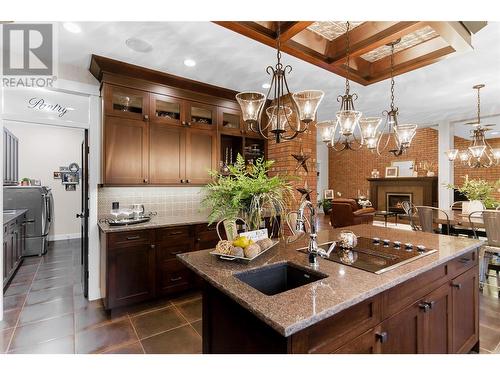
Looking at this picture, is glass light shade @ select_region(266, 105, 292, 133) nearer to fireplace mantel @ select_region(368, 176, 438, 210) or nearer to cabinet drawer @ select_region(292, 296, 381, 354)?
cabinet drawer @ select_region(292, 296, 381, 354)

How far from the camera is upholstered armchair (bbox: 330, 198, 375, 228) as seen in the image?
263 inches

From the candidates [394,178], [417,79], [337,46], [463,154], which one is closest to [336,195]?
[394,178]

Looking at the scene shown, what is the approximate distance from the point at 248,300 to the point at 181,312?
2.06 meters

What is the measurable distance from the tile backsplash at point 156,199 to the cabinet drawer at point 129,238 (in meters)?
0.66

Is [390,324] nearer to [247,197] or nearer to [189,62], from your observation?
[247,197]

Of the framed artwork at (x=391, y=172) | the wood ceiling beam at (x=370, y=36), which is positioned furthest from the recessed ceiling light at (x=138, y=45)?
the framed artwork at (x=391, y=172)

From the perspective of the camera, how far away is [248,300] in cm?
103

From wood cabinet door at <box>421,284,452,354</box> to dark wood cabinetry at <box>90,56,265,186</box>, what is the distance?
2.01m

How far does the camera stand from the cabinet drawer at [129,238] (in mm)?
2623

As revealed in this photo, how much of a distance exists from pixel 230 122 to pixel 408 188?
735cm

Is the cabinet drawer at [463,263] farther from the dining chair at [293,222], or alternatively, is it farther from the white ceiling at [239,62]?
the white ceiling at [239,62]

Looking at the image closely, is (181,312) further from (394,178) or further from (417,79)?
(394,178)

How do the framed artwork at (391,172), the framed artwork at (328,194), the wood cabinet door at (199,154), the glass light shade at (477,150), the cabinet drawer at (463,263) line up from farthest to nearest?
the framed artwork at (328,194), the framed artwork at (391,172), the glass light shade at (477,150), the wood cabinet door at (199,154), the cabinet drawer at (463,263)

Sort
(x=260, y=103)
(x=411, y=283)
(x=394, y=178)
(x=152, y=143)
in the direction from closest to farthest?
1. (x=411, y=283)
2. (x=260, y=103)
3. (x=152, y=143)
4. (x=394, y=178)
